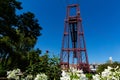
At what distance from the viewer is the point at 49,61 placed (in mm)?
9016

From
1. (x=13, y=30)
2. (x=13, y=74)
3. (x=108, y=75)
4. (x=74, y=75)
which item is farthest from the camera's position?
(x=13, y=30)

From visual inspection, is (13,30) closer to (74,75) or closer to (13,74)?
(13,74)

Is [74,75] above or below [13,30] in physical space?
below

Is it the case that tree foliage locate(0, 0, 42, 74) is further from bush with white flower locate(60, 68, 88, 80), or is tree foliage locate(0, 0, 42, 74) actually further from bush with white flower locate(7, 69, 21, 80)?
bush with white flower locate(60, 68, 88, 80)

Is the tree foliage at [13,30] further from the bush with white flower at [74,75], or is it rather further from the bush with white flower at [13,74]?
the bush with white flower at [74,75]

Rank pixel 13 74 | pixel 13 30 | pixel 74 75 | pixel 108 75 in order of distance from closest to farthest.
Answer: pixel 74 75 < pixel 108 75 < pixel 13 74 < pixel 13 30

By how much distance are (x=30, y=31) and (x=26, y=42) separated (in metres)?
2.99

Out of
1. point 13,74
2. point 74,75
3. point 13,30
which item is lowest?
point 74,75

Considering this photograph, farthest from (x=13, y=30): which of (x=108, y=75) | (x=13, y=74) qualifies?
(x=108, y=75)

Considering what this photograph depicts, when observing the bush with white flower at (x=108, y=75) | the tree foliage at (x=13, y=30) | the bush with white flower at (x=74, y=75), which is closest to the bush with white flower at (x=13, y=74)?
the bush with white flower at (x=74, y=75)

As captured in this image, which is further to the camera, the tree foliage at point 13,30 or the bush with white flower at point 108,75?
the tree foliage at point 13,30

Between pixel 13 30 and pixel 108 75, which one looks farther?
pixel 13 30

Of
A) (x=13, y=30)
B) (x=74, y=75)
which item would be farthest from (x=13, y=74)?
(x=13, y=30)

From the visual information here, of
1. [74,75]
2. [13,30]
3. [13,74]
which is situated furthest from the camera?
[13,30]
